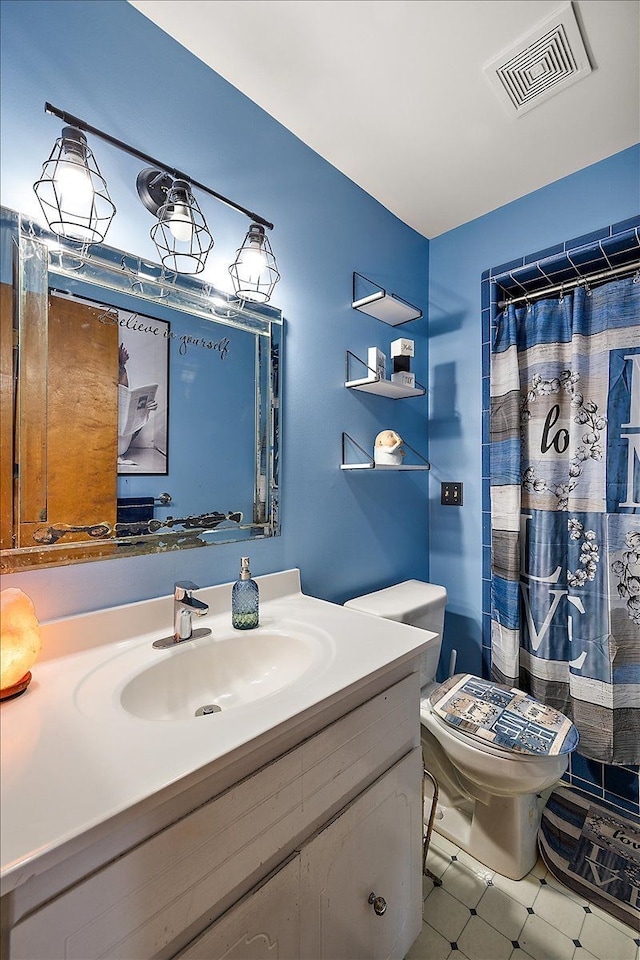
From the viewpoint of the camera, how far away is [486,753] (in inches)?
47.9

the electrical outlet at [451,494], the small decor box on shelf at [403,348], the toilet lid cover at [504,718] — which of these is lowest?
the toilet lid cover at [504,718]

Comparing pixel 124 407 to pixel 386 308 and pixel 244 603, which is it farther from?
pixel 386 308

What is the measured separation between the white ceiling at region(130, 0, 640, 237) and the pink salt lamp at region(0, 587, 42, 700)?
1373mm

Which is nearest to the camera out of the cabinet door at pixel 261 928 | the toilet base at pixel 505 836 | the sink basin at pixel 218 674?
the cabinet door at pixel 261 928

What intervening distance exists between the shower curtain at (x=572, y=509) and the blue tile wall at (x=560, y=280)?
0.18 ft

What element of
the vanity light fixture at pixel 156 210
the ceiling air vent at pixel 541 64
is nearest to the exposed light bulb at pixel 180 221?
the vanity light fixture at pixel 156 210

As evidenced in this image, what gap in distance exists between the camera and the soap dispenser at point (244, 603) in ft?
3.57

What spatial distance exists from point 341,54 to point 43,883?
5.77ft

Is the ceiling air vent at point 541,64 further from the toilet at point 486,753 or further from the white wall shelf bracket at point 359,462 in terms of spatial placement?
the toilet at point 486,753

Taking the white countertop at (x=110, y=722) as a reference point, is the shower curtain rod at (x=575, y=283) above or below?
above

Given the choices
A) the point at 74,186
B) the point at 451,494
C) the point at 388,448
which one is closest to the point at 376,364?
the point at 388,448

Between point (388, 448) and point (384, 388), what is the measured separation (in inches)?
9.4

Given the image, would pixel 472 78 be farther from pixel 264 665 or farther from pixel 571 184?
pixel 264 665

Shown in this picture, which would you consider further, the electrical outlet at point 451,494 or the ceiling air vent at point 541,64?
the electrical outlet at point 451,494
